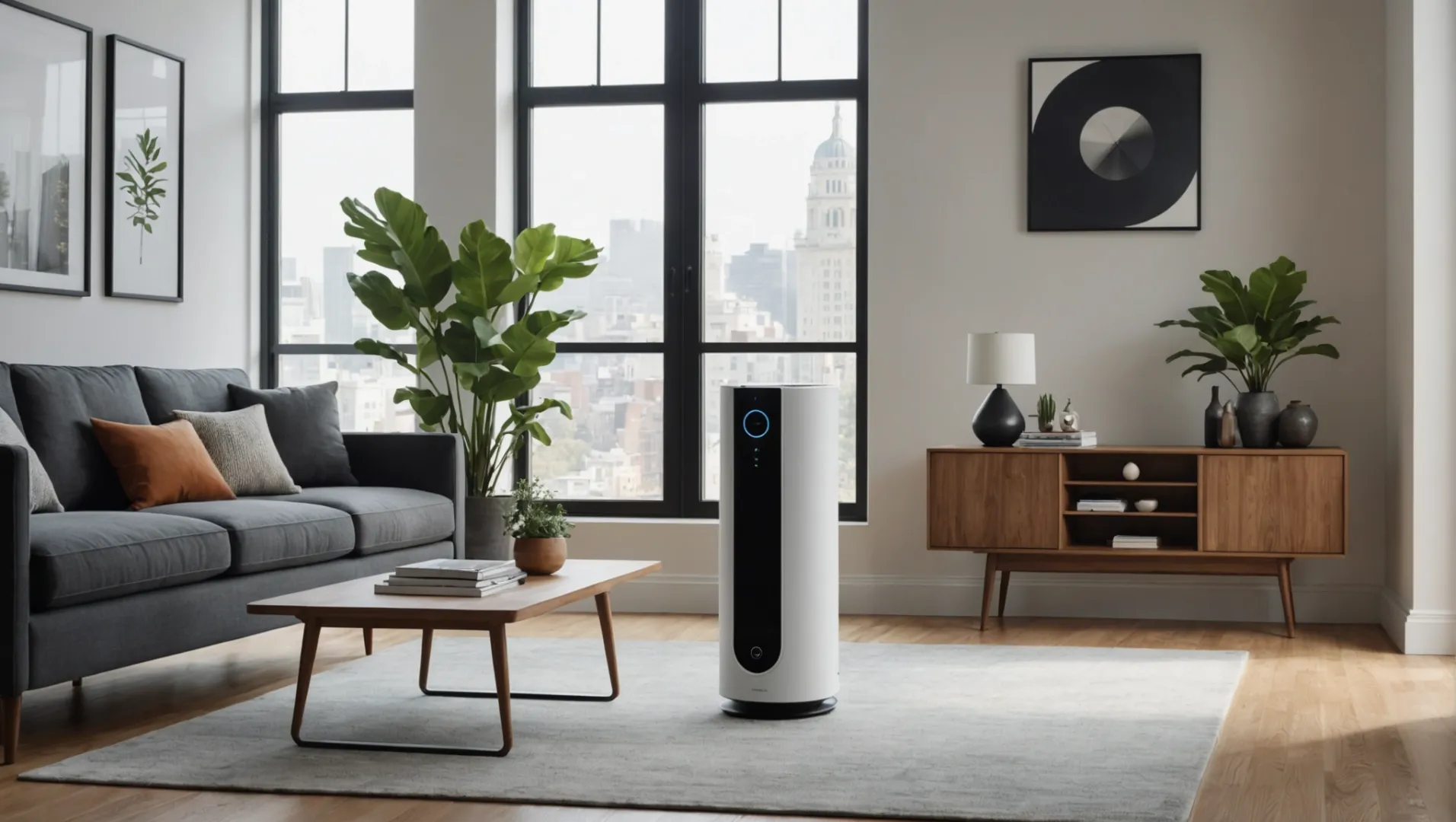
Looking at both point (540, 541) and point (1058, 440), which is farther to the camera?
point (1058, 440)

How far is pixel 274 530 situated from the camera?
4340mm

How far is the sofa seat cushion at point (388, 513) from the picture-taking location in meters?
4.82

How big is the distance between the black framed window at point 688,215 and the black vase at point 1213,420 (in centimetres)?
139

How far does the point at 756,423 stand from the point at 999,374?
1.94 metres

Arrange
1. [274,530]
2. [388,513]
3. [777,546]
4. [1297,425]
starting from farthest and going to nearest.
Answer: [1297,425]
[388,513]
[274,530]
[777,546]

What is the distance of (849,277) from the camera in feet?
20.3

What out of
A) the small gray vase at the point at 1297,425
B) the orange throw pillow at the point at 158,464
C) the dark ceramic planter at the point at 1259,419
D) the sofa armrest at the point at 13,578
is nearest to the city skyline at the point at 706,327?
the dark ceramic planter at the point at 1259,419

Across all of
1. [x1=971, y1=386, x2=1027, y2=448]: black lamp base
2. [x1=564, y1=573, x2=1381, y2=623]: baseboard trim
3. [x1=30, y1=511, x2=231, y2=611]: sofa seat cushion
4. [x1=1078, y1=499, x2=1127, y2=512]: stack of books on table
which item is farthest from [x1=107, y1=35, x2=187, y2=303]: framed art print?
[x1=1078, y1=499, x2=1127, y2=512]: stack of books on table

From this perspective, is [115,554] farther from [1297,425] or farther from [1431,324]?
[1431,324]

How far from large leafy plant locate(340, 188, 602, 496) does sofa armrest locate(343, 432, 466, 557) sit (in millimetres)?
236

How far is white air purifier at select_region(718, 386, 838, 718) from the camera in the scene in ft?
12.1

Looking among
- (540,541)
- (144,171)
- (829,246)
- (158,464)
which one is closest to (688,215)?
(829,246)

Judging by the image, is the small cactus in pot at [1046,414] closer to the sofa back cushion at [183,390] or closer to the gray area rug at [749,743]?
the gray area rug at [749,743]

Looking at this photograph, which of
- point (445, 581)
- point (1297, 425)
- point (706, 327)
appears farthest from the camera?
point (706, 327)
